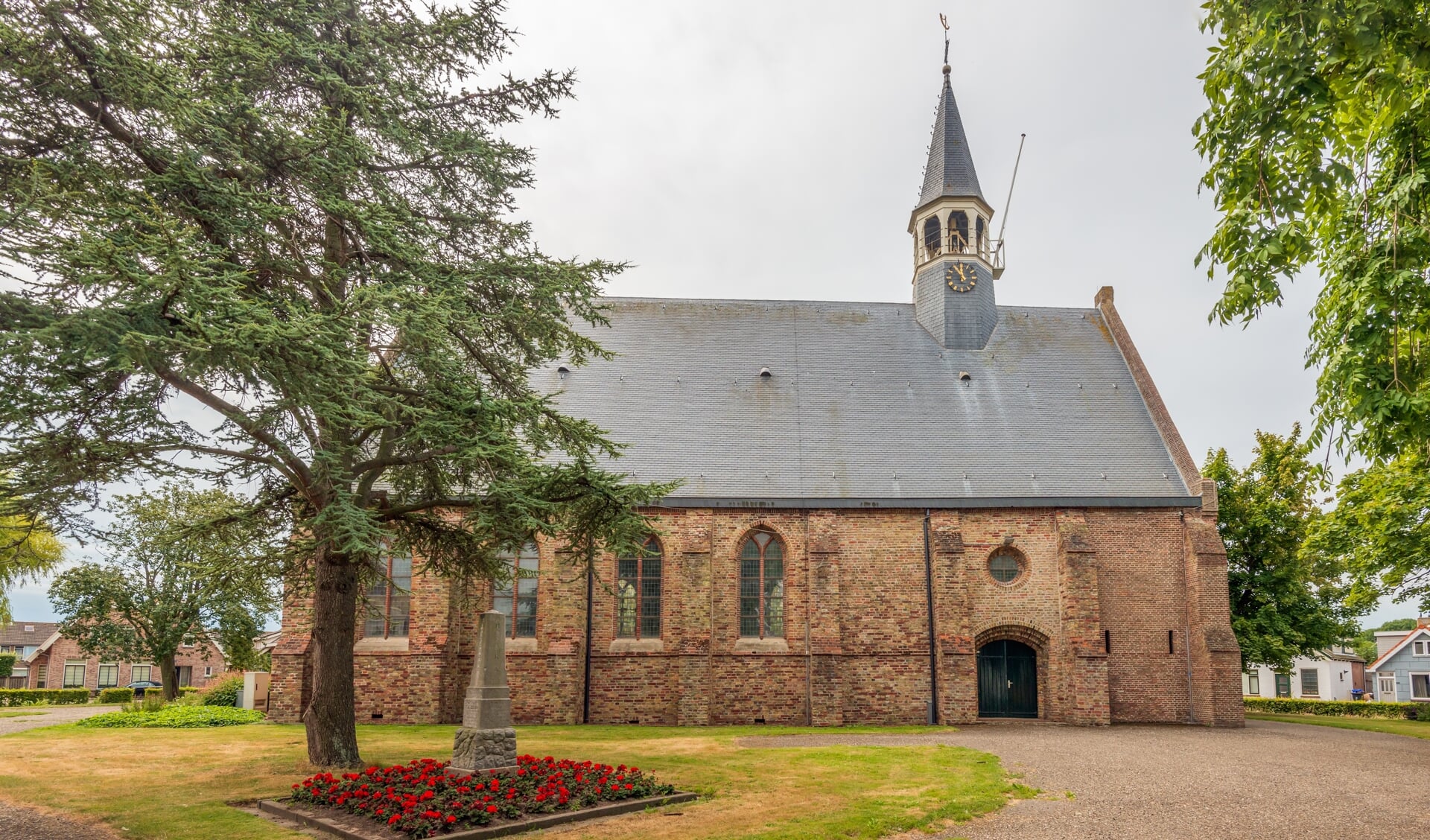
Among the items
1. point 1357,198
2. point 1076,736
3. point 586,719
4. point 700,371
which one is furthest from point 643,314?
point 1357,198

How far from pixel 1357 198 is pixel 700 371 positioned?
17471 mm

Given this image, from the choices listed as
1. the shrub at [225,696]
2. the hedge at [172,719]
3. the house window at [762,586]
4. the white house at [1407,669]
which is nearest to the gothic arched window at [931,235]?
the house window at [762,586]

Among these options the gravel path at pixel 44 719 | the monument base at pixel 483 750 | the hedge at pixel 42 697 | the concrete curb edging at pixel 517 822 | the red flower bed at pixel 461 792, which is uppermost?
the monument base at pixel 483 750

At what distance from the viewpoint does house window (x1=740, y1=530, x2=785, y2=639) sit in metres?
19.9

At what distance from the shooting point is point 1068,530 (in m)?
19.8

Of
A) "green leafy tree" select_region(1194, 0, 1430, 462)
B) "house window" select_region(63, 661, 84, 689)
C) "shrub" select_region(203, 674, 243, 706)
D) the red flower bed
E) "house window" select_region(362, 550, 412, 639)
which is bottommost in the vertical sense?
"house window" select_region(63, 661, 84, 689)

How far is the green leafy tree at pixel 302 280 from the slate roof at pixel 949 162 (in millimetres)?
15796

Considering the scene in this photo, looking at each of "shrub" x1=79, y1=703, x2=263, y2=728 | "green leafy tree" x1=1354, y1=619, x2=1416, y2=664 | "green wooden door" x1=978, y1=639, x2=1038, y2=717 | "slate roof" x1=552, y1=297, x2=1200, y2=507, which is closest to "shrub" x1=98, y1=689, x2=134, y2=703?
"shrub" x1=79, y1=703, x2=263, y2=728

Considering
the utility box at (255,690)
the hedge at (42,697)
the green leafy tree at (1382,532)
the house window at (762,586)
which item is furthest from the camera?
the hedge at (42,697)

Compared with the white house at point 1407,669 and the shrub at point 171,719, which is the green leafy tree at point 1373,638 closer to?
the white house at point 1407,669

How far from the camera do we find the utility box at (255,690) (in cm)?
2219

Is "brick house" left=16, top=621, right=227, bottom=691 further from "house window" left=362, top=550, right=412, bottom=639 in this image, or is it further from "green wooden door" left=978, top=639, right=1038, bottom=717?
"green wooden door" left=978, top=639, right=1038, bottom=717

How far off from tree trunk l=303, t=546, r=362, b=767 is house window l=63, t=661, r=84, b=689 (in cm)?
4766

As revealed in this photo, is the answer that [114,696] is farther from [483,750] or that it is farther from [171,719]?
[483,750]
